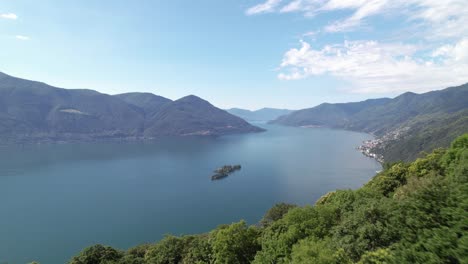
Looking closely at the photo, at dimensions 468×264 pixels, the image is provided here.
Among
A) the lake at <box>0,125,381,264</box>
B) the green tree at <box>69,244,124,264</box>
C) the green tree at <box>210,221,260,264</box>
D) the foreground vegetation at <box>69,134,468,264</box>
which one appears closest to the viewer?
the foreground vegetation at <box>69,134,468,264</box>

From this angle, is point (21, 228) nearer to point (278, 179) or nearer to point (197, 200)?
point (197, 200)

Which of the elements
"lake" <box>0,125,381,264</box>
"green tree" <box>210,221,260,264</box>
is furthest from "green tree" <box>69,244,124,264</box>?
"lake" <box>0,125,381,264</box>

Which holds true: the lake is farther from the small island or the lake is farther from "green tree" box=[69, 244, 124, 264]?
"green tree" box=[69, 244, 124, 264]

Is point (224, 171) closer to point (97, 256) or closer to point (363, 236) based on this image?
point (97, 256)

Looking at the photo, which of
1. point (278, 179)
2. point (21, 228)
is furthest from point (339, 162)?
point (21, 228)

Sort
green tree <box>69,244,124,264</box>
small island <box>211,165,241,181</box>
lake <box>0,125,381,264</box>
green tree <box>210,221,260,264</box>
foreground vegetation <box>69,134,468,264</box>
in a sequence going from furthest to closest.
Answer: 1. small island <box>211,165,241,181</box>
2. lake <box>0,125,381,264</box>
3. green tree <box>69,244,124,264</box>
4. green tree <box>210,221,260,264</box>
5. foreground vegetation <box>69,134,468,264</box>

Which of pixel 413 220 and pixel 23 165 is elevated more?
pixel 413 220

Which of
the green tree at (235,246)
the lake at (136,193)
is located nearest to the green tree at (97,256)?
the green tree at (235,246)
